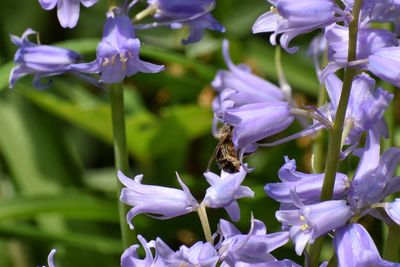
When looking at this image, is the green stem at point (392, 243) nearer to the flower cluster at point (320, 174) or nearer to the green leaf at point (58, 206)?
the flower cluster at point (320, 174)

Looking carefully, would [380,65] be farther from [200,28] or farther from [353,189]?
[200,28]

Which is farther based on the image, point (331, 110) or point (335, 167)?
point (331, 110)

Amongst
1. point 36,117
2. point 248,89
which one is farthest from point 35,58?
point 36,117

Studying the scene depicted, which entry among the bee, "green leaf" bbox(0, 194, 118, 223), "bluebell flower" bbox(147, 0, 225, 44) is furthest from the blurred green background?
the bee

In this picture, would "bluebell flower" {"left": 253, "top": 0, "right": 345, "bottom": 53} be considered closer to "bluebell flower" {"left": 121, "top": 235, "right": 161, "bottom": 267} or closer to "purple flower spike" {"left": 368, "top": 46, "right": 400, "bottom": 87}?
"purple flower spike" {"left": 368, "top": 46, "right": 400, "bottom": 87}

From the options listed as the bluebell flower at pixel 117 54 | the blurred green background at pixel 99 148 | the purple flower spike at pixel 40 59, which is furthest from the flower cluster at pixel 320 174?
the blurred green background at pixel 99 148

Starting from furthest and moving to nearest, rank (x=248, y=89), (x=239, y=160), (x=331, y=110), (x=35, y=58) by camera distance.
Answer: (x=248, y=89), (x=35, y=58), (x=331, y=110), (x=239, y=160)

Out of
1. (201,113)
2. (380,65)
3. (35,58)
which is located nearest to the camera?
(380,65)
